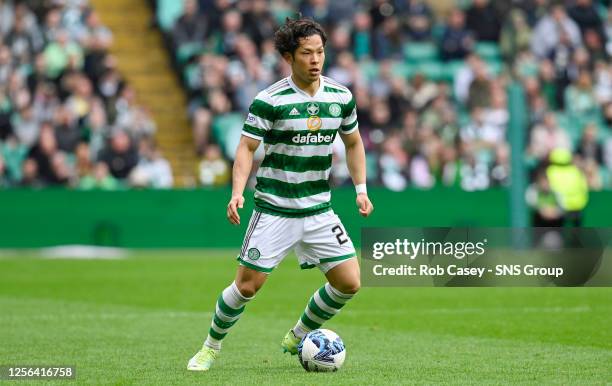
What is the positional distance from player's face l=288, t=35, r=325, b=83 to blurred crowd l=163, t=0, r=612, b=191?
528 inches

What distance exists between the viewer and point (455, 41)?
25.5 metres

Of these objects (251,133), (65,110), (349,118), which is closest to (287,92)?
(251,133)

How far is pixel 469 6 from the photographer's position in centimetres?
2622

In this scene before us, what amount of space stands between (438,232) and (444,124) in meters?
11.6

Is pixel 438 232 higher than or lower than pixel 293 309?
higher

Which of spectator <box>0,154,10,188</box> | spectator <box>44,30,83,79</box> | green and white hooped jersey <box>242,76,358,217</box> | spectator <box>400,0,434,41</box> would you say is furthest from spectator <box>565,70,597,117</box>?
green and white hooped jersey <box>242,76,358,217</box>

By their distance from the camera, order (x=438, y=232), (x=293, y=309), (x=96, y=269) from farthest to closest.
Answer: (x=96, y=269) → (x=293, y=309) → (x=438, y=232)

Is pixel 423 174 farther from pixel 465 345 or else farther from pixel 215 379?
pixel 215 379

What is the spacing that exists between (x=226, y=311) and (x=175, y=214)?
43.4 feet

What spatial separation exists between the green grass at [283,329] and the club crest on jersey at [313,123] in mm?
1594

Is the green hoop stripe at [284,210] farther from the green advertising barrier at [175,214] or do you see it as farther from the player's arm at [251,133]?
the green advertising barrier at [175,214]

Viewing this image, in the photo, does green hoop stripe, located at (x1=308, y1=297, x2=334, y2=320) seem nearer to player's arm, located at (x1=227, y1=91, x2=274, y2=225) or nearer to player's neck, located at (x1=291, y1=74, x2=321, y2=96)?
player's arm, located at (x1=227, y1=91, x2=274, y2=225)

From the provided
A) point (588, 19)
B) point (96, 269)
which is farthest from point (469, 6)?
point (96, 269)

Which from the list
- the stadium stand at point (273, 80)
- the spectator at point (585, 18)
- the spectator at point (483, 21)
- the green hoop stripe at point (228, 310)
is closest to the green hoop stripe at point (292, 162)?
the green hoop stripe at point (228, 310)
